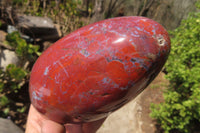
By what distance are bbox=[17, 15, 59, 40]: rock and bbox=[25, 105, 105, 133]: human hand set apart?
2825mm

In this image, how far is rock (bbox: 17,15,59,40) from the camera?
402 cm

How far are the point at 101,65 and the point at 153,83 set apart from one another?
305 cm

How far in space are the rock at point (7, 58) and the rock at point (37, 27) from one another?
87cm

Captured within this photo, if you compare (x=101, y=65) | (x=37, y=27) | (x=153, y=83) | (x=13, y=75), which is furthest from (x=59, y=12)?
(x=101, y=65)

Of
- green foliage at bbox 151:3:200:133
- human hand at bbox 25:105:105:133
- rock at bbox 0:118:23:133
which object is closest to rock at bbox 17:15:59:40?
rock at bbox 0:118:23:133

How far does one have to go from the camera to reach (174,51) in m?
2.81

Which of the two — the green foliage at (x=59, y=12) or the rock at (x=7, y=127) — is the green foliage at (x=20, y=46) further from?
the green foliage at (x=59, y=12)

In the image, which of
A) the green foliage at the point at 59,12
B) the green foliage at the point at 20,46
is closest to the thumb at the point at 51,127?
the green foliage at the point at 20,46

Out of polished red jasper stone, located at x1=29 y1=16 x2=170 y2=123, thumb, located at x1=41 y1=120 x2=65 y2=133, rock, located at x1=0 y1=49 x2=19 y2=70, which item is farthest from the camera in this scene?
rock, located at x1=0 y1=49 x2=19 y2=70

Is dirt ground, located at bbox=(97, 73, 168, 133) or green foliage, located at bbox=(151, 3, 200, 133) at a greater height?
green foliage, located at bbox=(151, 3, 200, 133)

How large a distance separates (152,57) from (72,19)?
4.50m

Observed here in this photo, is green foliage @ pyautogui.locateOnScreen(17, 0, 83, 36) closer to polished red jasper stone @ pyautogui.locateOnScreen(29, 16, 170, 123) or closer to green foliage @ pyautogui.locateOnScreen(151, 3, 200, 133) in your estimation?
green foliage @ pyautogui.locateOnScreen(151, 3, 200, 133)

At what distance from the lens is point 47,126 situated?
136 cm

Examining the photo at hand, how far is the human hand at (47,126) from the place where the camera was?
4.45ft
